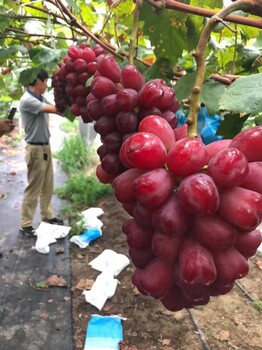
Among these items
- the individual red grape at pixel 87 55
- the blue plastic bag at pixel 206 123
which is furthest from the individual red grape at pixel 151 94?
the blue plastic bag at pixel 206 123

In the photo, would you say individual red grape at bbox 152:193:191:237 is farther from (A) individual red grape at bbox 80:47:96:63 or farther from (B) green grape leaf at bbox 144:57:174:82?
(A) individual red grape at bbox 80:47:96:63

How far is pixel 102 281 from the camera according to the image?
3.22m

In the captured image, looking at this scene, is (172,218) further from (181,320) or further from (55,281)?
(55,281)

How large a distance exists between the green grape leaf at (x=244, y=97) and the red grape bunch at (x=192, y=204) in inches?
5.0

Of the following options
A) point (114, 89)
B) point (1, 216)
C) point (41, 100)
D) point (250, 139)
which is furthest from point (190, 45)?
point (1, 216)

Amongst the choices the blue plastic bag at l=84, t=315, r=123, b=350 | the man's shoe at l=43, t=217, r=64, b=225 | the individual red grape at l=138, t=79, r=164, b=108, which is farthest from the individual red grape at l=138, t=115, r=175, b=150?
the man's shoe at l=43, t=217, r=64, b=225

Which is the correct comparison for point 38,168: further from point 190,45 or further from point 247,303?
point 190,45

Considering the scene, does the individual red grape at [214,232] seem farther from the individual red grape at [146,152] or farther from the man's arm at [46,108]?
the man's arm at [46,108]

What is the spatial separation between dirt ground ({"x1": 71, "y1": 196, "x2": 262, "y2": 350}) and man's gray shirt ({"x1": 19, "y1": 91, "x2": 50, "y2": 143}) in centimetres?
148

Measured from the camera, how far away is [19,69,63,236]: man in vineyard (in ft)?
12.4

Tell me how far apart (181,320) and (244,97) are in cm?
253

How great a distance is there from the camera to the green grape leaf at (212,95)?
0.94 m

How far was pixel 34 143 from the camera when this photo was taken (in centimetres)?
396

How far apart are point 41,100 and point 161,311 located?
2.30m
